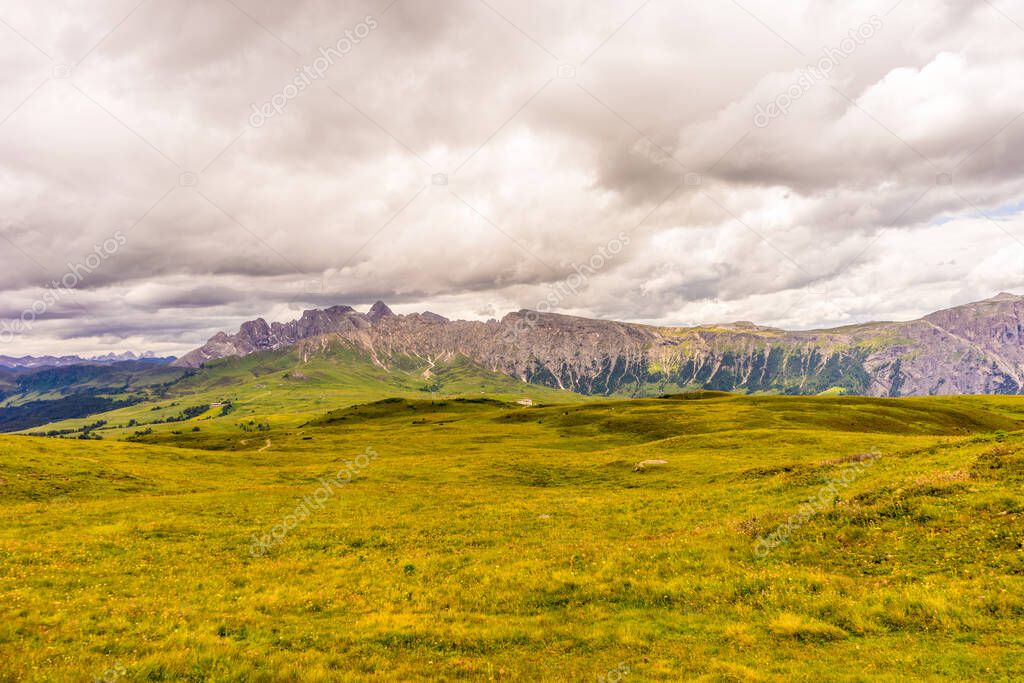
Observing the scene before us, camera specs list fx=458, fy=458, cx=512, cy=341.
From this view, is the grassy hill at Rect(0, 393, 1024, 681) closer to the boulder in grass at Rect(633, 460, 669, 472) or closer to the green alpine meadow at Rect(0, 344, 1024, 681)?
the green alpine meadow at Rect(0, 344, 1024, 681)

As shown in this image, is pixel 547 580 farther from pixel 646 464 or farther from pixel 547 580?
pixel 646 464

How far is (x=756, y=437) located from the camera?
68.4 metres

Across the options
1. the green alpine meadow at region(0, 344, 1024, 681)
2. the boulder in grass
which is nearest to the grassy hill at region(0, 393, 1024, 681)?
the green alpine meadow at region(0, 344, 1024, 681)

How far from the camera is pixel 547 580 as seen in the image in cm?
2109

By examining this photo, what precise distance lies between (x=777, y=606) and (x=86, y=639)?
2469cm

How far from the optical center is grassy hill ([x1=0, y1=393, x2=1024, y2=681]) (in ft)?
46.8

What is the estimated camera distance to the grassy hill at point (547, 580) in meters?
14.3

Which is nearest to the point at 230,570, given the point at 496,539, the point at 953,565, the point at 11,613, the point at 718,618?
the point at 11,613

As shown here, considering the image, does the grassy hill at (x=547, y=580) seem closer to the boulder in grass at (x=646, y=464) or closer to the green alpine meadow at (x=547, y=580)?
the green alpine meadow at (x=547, y=580)

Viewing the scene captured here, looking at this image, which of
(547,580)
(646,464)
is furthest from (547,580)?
(646,464)

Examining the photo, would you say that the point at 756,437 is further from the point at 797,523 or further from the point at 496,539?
the point at 496,539

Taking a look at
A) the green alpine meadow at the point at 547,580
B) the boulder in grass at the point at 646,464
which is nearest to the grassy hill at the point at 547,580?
the green alpine meadow at the point at 547,580

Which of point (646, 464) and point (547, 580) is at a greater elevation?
point (547, 580)

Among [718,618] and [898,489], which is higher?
[898,489]
